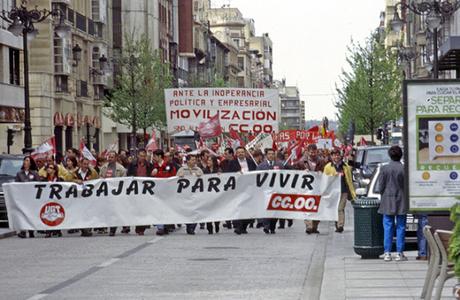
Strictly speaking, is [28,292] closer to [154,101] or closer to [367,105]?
[154,101]

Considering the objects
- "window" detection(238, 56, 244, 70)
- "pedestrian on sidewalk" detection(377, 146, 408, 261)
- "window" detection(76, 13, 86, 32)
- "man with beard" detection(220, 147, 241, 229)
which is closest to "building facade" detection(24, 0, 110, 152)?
"window" detection(76, 13, 86, 32)

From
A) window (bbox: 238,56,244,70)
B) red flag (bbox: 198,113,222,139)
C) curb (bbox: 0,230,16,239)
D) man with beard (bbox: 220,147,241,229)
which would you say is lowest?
curb (bbox: 0,230,16,239)

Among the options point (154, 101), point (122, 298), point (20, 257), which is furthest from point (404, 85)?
point (154, 101)

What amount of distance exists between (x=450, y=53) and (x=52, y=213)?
10.5 meters

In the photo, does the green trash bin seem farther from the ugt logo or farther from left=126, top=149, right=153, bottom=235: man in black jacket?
left=126, top=149, right=153, bottom=235: man in black jacket

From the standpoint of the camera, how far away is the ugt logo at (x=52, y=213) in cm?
2980

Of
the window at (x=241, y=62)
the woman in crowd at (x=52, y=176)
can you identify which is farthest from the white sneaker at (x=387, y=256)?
the window at (x=241, y=62)

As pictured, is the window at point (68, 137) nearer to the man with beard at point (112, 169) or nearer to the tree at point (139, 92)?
the tree at point (139, 92)

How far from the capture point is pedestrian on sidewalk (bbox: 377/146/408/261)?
2044cm

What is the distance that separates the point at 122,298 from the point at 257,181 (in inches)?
562

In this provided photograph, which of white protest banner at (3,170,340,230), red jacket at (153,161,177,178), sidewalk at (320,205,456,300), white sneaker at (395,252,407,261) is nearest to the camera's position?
sidewalk at (320,205,456,300)

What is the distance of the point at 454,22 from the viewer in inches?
2714

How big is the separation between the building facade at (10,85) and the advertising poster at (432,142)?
38221 mm

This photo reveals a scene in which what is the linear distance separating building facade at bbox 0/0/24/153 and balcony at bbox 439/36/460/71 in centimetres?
2142
